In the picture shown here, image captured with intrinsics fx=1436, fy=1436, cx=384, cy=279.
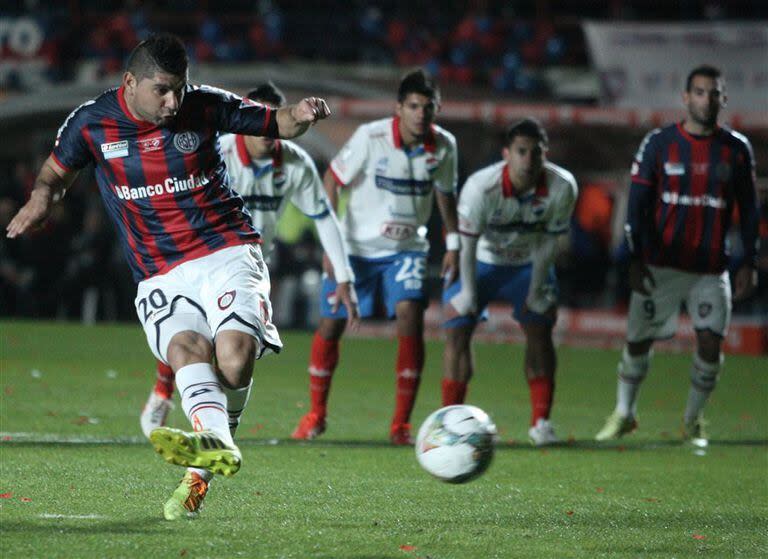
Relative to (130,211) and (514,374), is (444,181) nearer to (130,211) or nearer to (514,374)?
(130,211)

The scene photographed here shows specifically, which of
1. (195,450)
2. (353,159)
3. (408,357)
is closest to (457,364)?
(408,357)

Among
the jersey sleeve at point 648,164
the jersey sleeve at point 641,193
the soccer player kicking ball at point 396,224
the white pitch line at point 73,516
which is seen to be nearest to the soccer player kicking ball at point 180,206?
the white pitch line at point 73,516

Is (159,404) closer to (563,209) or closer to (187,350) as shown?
(563,209)

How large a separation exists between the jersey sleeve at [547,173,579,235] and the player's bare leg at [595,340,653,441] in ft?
3.55

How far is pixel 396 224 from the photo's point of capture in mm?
9586

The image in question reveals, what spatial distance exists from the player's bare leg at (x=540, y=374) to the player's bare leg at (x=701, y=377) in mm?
1045

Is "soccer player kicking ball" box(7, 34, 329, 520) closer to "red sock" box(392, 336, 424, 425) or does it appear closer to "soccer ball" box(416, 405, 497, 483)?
"soccer ball" box(416, 405, 497, 483)

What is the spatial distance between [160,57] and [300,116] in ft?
2.10

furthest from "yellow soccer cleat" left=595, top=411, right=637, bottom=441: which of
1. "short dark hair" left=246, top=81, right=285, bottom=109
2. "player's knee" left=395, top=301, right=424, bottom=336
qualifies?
"short dark hair" left=246, top=81, right=285, bottom=109

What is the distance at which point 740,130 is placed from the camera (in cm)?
1927

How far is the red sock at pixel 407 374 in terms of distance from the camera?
936 cm

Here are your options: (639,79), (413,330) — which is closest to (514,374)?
(413,330)

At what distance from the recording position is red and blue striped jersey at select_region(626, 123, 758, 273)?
9.82 m

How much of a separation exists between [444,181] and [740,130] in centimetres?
1075
